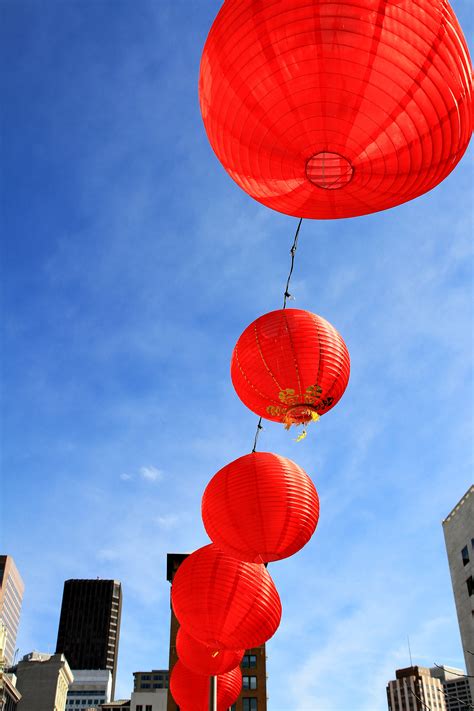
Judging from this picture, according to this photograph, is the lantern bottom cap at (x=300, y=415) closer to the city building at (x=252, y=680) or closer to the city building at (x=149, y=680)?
the city building at (x=252, y=680)

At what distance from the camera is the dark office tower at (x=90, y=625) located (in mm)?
156125

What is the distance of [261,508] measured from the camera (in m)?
7.73

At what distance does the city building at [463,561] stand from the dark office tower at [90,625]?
138844mm

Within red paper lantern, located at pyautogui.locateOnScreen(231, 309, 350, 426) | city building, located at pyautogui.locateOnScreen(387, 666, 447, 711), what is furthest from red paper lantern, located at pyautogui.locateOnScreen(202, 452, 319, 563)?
city building, located at pyautogui.locateOnScreen(387, 666, 447, 711)

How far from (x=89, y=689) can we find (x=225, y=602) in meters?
150

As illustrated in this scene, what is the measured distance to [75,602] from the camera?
162375 millimetres

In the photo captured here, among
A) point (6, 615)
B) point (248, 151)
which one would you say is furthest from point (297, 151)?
point (6, 615)

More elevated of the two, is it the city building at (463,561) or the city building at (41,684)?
the city building at (41,684)

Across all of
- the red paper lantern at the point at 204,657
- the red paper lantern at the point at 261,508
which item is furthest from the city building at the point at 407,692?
the red paper lantern at the point at 261,508

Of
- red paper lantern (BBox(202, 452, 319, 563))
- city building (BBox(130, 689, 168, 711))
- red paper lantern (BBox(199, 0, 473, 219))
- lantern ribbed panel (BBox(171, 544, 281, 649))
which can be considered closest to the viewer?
red paper lantern (BBox(199, 0, 473, 219))

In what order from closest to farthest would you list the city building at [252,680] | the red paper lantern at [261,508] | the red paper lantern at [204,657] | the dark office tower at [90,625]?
the red paper lantern at [261,508], the red paper lantern at [204,657], the city building at [252,680], the dark office tower at [90,625]

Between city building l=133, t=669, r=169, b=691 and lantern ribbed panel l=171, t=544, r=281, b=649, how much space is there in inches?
4899

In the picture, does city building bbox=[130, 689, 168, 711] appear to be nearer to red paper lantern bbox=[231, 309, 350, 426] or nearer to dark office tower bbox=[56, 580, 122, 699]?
dark office tower bbox=[56, 580, 122, 699]

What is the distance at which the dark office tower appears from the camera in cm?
15612
